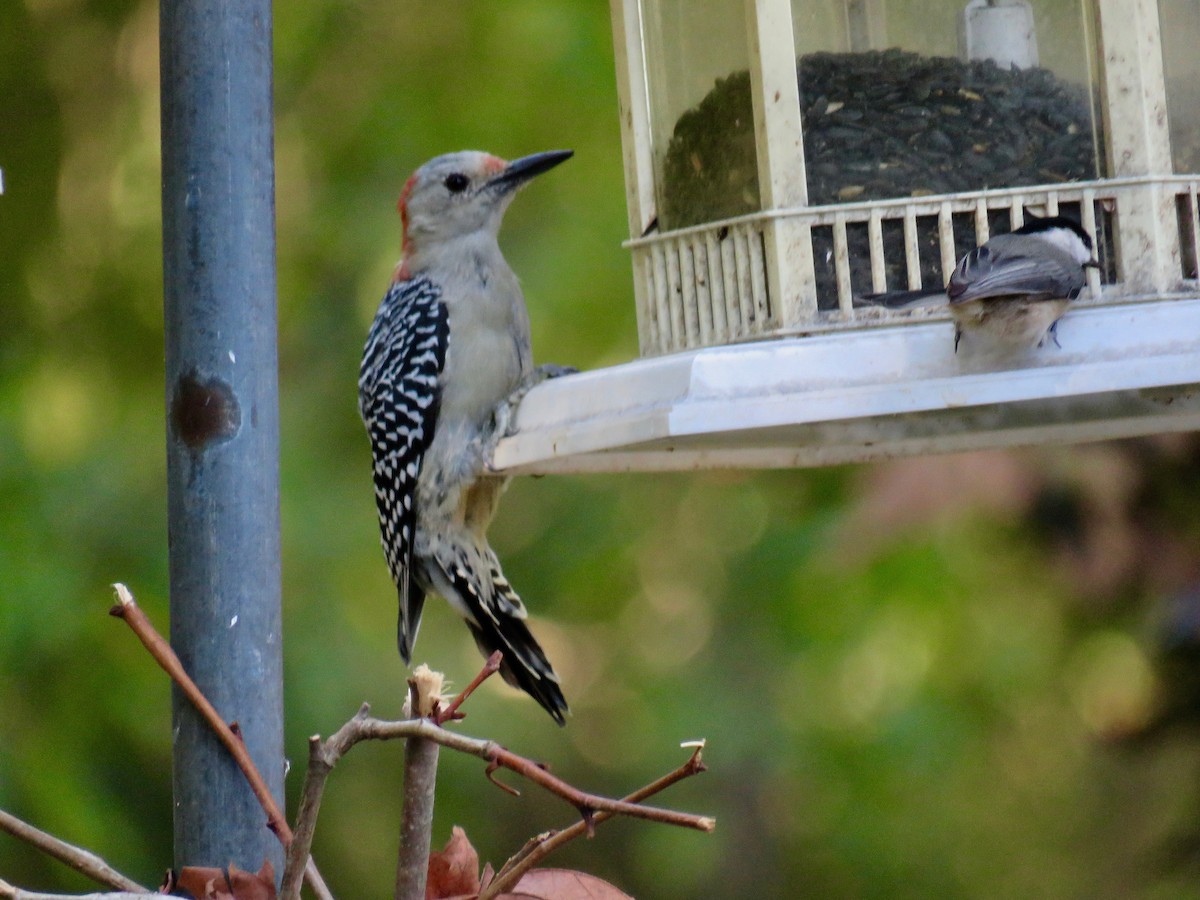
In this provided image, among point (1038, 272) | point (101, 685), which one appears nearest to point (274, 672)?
point (1038, 272)

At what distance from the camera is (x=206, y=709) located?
1.59 metres

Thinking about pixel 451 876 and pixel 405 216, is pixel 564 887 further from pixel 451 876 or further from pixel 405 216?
pixel 405 216

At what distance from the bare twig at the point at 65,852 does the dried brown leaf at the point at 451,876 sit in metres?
0.32

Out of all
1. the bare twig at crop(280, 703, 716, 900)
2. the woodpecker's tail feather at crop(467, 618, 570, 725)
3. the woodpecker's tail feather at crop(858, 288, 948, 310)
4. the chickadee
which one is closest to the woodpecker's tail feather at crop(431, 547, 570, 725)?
the woodpecker's tail feather at crop(467, 618, 570, 725)

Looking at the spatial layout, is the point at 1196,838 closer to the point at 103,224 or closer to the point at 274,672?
the point at 274,672

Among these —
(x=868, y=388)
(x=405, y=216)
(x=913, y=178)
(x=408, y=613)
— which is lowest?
(x=408, y=613)

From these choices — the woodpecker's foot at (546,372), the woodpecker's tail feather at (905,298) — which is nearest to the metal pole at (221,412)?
the woodpecker's tail feather at (905,298)

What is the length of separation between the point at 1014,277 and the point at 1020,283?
1 cm

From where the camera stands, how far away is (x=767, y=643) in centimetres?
548

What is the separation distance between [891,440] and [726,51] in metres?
0.74

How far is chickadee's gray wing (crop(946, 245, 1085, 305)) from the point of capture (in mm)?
2158

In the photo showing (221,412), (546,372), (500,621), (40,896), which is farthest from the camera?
(500,621)

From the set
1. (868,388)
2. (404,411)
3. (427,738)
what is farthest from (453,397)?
(427,738)

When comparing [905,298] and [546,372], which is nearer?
[905,298]
